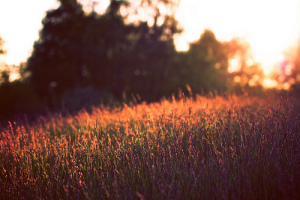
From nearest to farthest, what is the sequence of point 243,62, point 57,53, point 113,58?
point 57,53 → point 113,58 → point 243,62

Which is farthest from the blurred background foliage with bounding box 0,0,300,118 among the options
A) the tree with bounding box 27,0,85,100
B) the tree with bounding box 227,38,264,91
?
the tree with bounding box 227,38,264,91

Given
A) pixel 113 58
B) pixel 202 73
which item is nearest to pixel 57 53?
pixel 113 58

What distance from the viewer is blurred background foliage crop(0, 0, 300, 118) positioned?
2003 centimetres

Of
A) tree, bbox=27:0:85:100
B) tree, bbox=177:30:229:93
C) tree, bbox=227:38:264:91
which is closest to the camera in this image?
tree, bbox=27:0:85:100

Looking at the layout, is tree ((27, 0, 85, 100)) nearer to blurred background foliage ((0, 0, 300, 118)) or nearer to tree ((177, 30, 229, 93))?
blurred background foliage ((0, 0, 300, 118))

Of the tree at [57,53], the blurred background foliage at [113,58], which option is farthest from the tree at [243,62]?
the tree at [57,53]

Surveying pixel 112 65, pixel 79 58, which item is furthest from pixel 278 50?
pixel 79 58

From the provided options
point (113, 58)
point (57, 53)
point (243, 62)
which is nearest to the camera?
point (57, 53)

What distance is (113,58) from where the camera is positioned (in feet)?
69.4

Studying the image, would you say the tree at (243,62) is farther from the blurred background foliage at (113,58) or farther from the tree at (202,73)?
the blurred background foliage at (113,58)

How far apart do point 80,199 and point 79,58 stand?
20.0m

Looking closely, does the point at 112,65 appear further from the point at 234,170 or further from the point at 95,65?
the point at 234,170

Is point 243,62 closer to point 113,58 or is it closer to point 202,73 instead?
point 202,73

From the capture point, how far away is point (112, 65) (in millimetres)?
21078
